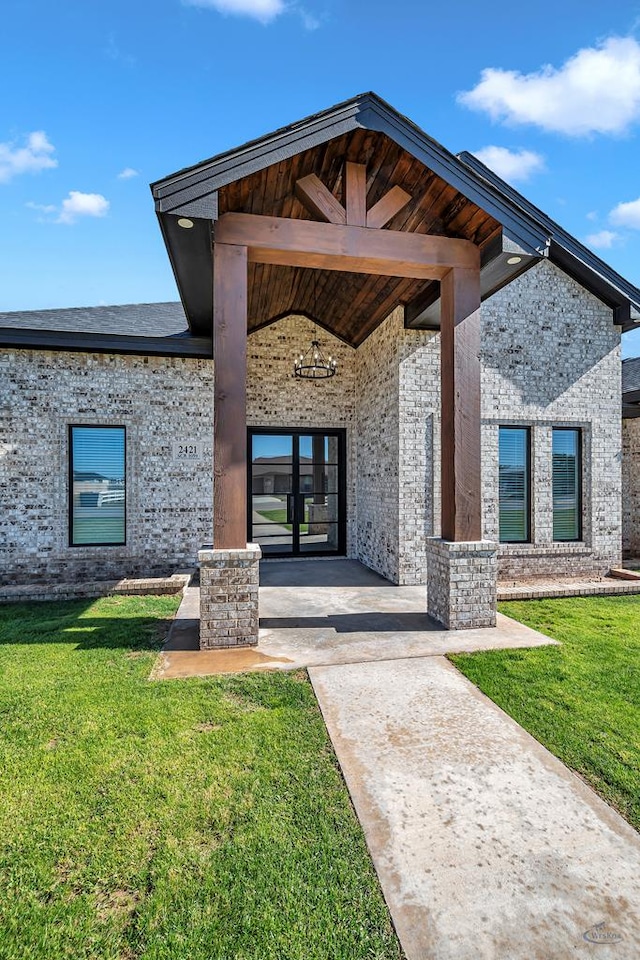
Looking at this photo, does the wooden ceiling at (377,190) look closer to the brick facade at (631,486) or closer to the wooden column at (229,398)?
the wooden column at (229,398)

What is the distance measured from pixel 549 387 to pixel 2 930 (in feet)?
27.9

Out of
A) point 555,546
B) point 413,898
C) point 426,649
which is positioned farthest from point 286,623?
point 555,546

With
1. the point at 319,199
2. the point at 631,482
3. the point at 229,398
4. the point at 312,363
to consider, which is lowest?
the point at 631,482

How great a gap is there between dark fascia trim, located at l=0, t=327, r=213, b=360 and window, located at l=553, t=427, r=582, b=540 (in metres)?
6.36

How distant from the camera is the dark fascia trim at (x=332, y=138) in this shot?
12.9ft

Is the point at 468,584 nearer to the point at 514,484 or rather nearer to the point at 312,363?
the point at 514,484

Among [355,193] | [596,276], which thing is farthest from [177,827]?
[596,276]

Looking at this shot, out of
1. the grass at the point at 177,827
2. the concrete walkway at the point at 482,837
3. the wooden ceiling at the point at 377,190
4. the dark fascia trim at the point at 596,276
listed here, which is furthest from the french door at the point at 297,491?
the concrete walkway at the point at 482,837

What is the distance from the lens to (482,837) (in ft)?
6.53

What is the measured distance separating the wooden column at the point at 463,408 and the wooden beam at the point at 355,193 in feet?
3.86

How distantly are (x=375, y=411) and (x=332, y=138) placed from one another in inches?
170

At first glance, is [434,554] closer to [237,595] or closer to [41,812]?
[237,595]

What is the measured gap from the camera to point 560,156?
26.1ft

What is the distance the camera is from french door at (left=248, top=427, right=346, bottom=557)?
897 centimetres
